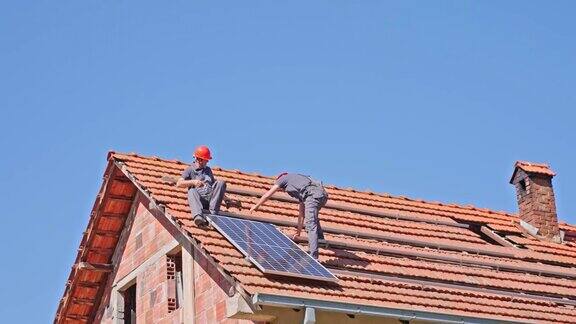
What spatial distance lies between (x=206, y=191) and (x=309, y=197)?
5.17 ft

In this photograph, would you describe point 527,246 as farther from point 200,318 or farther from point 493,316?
point 200,318

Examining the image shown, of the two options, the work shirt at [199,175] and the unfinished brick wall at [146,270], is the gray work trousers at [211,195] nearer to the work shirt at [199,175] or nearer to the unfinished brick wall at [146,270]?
the work shirt at [199,175]

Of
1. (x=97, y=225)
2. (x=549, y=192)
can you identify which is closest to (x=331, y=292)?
(x=97, y=225)

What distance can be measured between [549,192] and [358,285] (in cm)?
808

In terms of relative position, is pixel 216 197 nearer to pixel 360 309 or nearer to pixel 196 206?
pixel 196 206

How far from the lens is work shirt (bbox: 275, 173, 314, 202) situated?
16.4 m

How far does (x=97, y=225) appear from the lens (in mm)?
19438

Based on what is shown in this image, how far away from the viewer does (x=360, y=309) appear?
47.6 feet

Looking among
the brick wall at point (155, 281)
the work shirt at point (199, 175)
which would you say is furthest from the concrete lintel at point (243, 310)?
the work shirt at point (199, 175)

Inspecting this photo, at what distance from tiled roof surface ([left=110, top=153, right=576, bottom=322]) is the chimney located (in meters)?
0.51

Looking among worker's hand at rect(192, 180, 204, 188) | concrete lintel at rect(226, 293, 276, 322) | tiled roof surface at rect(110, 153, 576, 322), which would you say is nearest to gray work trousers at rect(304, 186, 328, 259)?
tiled roof surface at rect(110, 153, 576, 322)

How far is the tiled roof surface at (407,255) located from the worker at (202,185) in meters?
0.33

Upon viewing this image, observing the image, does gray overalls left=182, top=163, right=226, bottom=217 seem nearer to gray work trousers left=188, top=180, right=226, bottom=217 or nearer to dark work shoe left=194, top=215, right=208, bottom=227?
gray work trousers left=188, top=180, right=226, bottom=217

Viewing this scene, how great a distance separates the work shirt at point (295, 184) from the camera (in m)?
16.4
